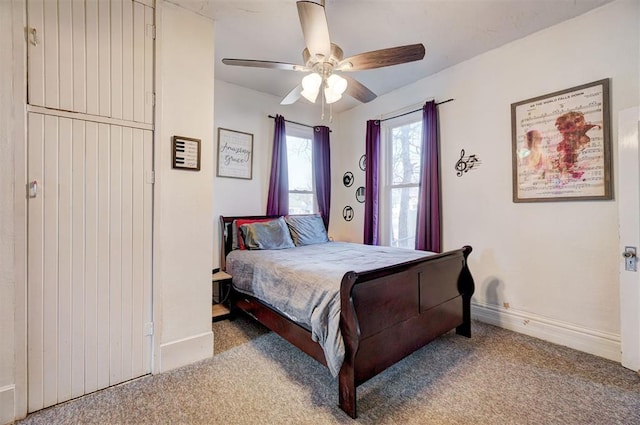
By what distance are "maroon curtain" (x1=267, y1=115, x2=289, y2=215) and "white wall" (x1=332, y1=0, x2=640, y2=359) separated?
182 cm

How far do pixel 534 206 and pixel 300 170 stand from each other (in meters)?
2.91

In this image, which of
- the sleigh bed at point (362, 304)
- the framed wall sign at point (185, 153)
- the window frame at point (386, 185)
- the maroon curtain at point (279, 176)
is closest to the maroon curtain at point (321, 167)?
the maroon curtain at point (279, 176)

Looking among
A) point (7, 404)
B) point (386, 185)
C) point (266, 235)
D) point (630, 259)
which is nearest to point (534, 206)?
point (630, 259)

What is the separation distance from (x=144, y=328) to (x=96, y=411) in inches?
19.0

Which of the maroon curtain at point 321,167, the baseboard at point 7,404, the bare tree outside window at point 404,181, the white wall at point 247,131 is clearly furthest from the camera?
the maroon curtain at point 321,167

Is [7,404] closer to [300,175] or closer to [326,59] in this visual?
[326,59]

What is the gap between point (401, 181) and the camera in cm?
391

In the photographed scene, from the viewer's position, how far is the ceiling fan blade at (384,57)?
1.91 metres

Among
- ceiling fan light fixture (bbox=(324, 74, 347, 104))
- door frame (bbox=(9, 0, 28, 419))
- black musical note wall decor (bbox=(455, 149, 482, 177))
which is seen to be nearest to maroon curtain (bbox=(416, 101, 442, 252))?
black musical note wall decor (bbox=(455, 149, 482, 177))

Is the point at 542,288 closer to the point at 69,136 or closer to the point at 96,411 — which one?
the point at 96,411

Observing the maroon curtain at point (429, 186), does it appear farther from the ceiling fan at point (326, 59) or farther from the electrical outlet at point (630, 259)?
the electrical outlet at point (630, 259)

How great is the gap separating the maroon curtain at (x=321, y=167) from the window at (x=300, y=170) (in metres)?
0.08

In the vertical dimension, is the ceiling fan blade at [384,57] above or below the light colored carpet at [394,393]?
above

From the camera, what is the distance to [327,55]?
1.97 metres
